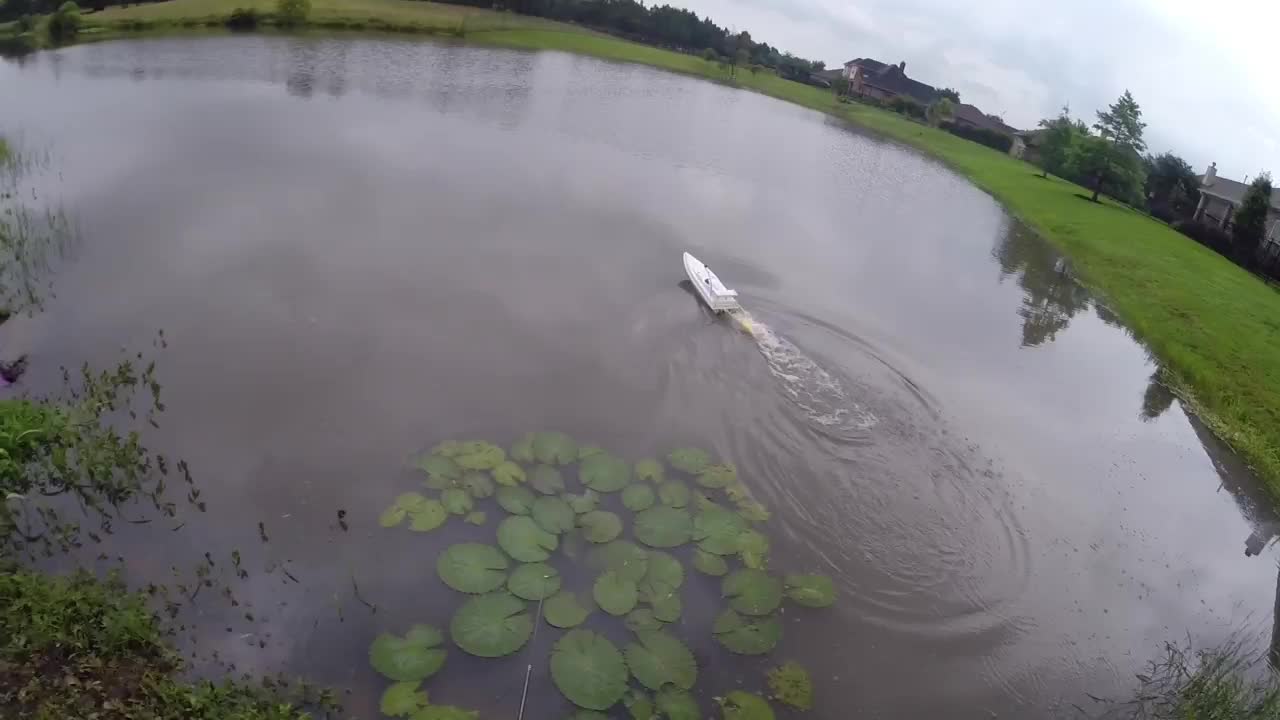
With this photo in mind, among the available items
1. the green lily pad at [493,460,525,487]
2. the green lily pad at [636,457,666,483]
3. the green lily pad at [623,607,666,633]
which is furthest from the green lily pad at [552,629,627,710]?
the green lily pad at [636,457,666,483]

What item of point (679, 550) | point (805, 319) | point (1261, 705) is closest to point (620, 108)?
point (805, 319)

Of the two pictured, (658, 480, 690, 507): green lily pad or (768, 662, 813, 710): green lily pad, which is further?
(658, 480, 690, 507): green lily pad

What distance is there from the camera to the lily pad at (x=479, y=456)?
36.8ft

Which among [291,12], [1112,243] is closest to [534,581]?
[1112,243]

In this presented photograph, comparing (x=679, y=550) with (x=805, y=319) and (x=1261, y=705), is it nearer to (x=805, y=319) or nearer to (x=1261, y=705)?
(x=1261, y=705)

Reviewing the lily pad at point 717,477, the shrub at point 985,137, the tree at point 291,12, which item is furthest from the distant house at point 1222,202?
the tree at point 291,12

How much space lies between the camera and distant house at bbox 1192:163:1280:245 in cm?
4006

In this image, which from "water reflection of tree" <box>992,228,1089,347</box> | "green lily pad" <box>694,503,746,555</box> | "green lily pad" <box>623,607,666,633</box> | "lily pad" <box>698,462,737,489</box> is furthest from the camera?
"water reflection of tree" <box>992,228,1089,347</box>

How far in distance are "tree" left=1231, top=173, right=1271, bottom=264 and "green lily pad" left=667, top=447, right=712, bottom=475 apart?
37.2 m

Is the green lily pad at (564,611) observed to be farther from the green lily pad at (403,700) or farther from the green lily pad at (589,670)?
the green lily pad at (403,700)

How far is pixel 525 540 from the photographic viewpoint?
9.90 metres

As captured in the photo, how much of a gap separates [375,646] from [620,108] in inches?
1435

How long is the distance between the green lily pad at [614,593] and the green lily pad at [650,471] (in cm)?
227

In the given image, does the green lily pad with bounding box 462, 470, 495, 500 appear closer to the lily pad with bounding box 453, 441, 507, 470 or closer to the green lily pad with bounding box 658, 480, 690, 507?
the lily pad with bounding box 453, 441, 507, 470
